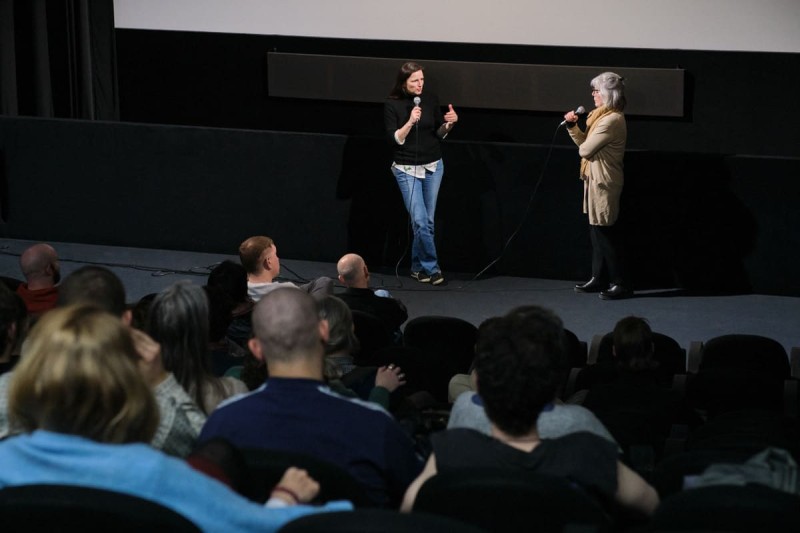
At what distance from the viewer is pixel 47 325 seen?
2.40 meters

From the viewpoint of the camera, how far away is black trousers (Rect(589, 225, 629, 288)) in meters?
7.67

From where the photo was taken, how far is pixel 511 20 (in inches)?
379

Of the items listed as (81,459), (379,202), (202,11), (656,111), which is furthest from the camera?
(202,11)

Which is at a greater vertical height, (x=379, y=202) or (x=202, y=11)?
(x=202, y=11)

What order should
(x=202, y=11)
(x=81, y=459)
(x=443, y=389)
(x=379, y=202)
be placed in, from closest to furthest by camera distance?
(x=81, y=459), (x=443, y=389), (x=379, y=202), (x=202, y=11)

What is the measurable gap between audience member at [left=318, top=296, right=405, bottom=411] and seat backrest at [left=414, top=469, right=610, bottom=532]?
1027 mm

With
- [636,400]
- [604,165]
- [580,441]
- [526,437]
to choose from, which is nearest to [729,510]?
[580,441]

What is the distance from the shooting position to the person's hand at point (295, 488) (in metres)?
2.39

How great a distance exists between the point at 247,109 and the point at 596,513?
8790 millimetres

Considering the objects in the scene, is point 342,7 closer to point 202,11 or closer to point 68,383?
point 202,11

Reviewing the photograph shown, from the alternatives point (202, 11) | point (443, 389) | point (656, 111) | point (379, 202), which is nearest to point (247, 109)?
point (202, 11)

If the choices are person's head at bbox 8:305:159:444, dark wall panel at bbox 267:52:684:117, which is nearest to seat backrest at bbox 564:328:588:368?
person's head at bbox 8:305:159:444

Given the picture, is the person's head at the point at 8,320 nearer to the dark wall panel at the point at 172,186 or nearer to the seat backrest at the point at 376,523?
the seat backrest at the point at 376,523

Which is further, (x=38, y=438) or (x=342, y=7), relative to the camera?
(x=342, y=7)
